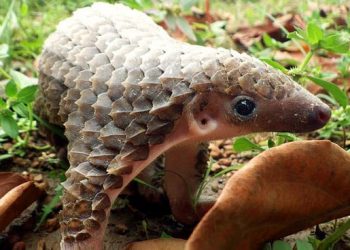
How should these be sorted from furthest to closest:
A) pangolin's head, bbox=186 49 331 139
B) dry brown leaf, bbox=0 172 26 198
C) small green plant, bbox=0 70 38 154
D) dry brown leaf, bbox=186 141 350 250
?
small green plant, bbox=0 70 38 154, dry brown leaf, bbox=0 172 26 198, pangolin's head, bbox=186 49 331 139, dry brown leaf, bbox=186 141 350 250

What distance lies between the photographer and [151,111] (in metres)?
1.29

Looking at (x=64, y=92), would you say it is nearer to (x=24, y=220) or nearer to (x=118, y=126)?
(x=118, y=126)

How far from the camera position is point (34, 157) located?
6.64 feet

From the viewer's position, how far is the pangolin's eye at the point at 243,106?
128 centimetres

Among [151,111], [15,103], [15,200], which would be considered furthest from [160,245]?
[15,103]

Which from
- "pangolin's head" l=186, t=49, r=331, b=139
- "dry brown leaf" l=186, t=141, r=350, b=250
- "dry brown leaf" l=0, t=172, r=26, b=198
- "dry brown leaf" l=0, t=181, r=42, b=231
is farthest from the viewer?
"dry brown leaf" l=0, t=172, r=26, b=198

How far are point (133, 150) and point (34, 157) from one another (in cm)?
83

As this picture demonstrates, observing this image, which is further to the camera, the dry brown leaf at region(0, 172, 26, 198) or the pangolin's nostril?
the dry brown leaf at region(0, 172, 26, 198)

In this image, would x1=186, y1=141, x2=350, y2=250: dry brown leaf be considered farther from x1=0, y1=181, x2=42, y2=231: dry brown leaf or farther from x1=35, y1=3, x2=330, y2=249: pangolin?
x1=0, y1=181, x2=42, y2=231: dry brown leaf

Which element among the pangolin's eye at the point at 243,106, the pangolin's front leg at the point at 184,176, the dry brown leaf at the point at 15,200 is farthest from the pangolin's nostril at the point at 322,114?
the dry brown leaf at the point at 15,200

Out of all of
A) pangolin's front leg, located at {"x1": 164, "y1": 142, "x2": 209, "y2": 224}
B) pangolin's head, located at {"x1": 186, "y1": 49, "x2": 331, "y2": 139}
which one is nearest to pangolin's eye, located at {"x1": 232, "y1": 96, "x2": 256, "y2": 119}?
pangolin's head, located at {"x1": 186, "y1": 49, "x2": 331, "y2": 139}

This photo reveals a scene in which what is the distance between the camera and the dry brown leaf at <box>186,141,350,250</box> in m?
1.03

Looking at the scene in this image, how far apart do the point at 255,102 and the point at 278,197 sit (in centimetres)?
25

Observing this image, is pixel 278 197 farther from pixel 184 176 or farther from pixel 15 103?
pixel 15 103
